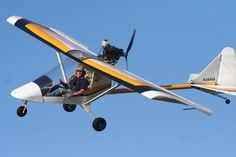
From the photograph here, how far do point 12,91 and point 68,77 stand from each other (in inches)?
99.6

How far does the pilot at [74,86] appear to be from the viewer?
78.2 feet

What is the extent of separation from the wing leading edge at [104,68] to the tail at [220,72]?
265 inches

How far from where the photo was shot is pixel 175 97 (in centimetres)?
1988

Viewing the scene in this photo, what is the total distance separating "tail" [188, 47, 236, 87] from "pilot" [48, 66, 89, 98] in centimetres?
852

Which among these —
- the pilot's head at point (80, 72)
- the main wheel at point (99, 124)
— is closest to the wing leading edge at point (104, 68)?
the pilot's head at point (80, 72)

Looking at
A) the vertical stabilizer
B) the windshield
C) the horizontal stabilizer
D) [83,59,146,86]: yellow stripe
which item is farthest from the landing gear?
the vertical stabilizer

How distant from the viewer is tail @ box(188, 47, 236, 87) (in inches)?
1212

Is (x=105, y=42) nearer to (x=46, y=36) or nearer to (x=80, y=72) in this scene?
(x=80, y=72)

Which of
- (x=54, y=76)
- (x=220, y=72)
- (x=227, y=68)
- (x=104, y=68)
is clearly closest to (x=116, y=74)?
(x=104, y=68)

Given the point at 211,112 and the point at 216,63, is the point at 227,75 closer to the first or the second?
the point at 216,63

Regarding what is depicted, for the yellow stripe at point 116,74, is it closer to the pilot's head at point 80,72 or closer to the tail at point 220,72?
the pilot's head at point 80,72

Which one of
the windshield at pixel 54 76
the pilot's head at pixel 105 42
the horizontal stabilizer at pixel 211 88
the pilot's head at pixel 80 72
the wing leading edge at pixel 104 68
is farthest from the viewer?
the horizontal stabilizer at pixel 211 88

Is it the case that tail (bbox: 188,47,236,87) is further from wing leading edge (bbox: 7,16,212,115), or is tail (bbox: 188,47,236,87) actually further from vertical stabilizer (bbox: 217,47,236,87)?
wing leading edge (bbox: 7,16,212,115)

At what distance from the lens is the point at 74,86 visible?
2403cm
